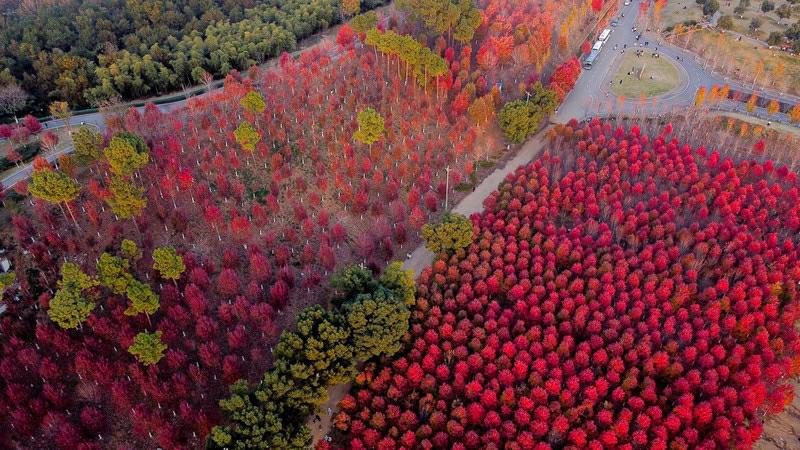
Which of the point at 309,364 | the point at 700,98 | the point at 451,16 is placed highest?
the point at 451,16

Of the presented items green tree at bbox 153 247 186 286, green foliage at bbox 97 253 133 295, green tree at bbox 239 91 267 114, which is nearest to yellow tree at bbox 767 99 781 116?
green tree at bbox 239 91 267 114

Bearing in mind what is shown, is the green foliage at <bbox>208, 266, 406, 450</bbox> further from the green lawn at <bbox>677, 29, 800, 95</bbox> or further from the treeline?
the green lawn at <bbox>677, 29, 800, 95</bbox>

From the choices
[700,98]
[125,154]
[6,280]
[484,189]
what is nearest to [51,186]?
[125,154]

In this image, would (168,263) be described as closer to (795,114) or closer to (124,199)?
(124,199)

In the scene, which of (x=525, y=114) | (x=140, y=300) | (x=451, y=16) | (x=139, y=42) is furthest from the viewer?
(x=139, y=42)

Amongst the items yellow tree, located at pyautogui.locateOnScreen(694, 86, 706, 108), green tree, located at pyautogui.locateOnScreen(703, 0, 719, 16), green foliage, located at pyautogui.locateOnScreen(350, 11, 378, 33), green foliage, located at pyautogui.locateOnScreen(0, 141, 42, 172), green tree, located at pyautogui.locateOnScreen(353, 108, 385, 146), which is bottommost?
yellow tree, located at pyautogui.locateOnScreen(694, 86, 706, 108)

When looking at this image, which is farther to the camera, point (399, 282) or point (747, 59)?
point (747, 59)

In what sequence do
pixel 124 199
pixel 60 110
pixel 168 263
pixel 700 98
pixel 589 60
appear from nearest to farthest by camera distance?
pixel 168 263 < pixel 124 199 < pixel 60 110 < pixel 700 98 < pixel 589 60

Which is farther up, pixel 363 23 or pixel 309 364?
pixel 363 23
